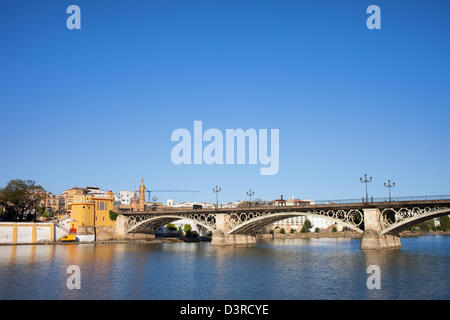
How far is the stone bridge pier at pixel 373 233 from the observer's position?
6512 cm

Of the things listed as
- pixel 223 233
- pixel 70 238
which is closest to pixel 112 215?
pixel 70 238

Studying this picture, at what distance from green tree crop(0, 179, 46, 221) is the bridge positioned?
26.4 meters

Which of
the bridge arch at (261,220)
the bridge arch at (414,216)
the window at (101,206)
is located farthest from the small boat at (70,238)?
the bridge arch at (414,216)

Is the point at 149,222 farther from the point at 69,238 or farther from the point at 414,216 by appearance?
the point at 414,216

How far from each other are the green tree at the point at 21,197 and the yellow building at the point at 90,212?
375 inches

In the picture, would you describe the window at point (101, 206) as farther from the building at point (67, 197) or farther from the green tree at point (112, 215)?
the building at point (67, 197)

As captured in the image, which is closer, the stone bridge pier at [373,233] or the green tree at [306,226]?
the stone bridge pier at [373,233]

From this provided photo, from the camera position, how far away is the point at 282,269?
47.2 m

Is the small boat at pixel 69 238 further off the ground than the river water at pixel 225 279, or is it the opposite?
the river water at pixel 225 279

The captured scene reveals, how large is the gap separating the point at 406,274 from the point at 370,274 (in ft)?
11.5

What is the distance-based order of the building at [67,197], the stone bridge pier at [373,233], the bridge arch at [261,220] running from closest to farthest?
the stone bridge pier at [373,233]
the bridge arch at [261,220]
the building at [67,197]

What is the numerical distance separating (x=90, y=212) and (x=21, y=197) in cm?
1562

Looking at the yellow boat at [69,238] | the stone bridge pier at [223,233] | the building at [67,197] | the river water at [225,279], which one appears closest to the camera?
the river water at [225,279]
